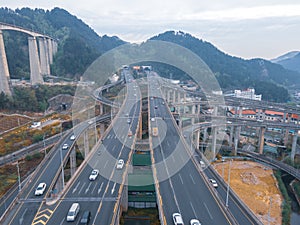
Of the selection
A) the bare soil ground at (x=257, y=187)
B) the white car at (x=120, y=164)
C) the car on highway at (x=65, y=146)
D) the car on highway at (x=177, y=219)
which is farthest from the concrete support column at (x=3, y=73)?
the car on highway at (x=177, y=219)

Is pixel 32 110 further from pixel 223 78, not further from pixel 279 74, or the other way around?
pixel 279 74

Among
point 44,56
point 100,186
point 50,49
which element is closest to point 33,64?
point 44,56

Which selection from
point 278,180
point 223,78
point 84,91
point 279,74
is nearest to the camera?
point 278,180

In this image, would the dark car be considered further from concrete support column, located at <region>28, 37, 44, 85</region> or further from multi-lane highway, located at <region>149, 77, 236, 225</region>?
concrete support column, located at <region>28, 37, 44, 85</region>

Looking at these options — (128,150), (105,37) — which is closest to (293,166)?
(128,150)

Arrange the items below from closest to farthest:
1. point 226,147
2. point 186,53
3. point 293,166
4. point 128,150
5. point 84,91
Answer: point 128,150 → point 293,166 → point 226,147 → point 84,91 → point 186,53

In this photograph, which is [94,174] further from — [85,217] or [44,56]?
[44,56]
